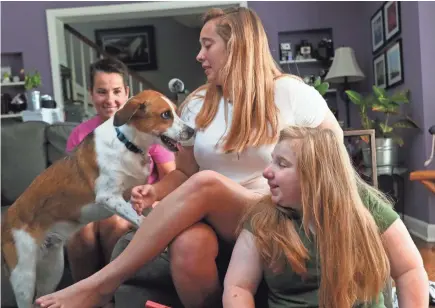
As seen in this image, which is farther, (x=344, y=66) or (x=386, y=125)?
(x=344, y=66)

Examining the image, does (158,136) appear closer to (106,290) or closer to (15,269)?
(106,290)

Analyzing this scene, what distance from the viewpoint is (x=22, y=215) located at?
5.82ft

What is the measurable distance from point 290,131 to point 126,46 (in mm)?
7136

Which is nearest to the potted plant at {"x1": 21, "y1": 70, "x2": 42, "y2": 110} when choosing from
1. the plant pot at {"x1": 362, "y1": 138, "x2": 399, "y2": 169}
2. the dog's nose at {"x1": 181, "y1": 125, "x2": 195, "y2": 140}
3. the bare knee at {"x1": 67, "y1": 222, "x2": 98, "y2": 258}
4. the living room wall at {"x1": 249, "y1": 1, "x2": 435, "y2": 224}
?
the living room wall at {"x1": 249, "y1": 1, "x2": 435, "y2": 224}

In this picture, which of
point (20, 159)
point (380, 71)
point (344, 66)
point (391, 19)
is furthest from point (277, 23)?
point (20, 159)

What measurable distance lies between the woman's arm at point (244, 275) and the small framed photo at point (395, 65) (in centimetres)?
319

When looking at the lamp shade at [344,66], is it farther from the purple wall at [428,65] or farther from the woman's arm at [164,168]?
the woman's arm at [164,168]

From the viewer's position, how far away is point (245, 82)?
157 cm

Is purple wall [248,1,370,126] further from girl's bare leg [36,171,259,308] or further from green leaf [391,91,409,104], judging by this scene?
girl's bare leg [36,171,259,308]

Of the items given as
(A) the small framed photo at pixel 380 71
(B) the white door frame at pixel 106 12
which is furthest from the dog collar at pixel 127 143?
(B) the white door frame at pixel 106 12

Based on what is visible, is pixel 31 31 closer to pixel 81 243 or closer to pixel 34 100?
pixel 34 100

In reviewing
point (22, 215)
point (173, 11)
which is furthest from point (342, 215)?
point (173, 11)

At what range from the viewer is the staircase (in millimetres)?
5674

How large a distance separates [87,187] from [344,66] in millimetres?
3657
